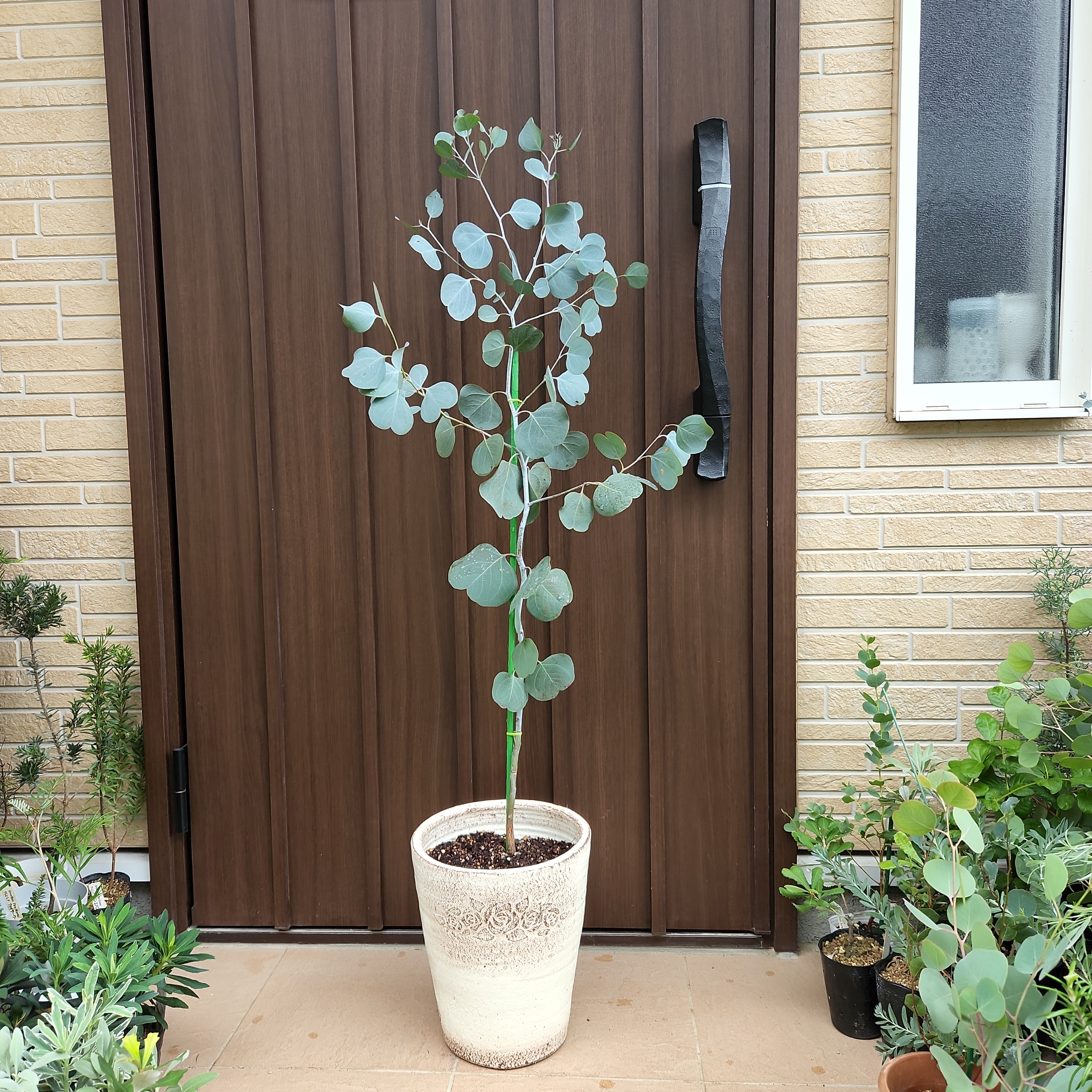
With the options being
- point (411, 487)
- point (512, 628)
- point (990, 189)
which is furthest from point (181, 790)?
point (990, 189)

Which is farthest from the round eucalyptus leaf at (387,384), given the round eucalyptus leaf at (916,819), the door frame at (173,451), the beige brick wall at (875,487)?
the round eucalyptus leaf at (916,819)

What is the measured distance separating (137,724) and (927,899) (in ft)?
5.89

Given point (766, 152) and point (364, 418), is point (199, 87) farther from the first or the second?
point (766, 152)

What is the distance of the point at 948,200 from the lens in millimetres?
2078

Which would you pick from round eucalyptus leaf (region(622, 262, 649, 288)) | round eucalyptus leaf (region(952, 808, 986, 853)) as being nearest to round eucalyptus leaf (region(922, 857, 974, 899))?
round eucalyptus leaf (region(952, 808, 986, 853))

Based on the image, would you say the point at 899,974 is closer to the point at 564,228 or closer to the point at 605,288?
the point at 605,288

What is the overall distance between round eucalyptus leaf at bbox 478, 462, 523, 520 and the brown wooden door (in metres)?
0.48

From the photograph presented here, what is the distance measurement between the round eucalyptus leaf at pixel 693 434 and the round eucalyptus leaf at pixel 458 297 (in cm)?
45

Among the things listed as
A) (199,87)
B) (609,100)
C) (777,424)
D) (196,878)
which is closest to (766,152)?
A: (609,100)

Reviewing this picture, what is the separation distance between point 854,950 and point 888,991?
0.39 feet

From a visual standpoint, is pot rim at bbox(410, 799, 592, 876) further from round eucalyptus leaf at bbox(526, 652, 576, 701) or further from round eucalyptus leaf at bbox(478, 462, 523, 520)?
round eucalyptus leaf at bbox(478, 462, 523, 520)

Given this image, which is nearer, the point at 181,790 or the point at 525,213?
the point at 525,213

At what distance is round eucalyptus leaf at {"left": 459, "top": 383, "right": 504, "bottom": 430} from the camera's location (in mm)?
1792

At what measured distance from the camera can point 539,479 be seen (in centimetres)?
185
